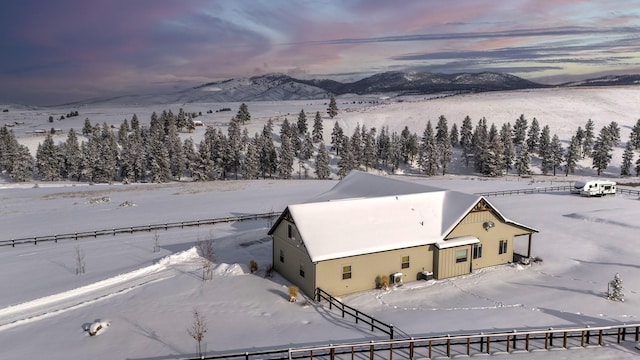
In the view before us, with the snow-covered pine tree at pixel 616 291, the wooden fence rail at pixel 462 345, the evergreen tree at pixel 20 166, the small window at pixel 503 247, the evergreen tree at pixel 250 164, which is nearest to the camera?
the wooden fence rail at pixel 462 345

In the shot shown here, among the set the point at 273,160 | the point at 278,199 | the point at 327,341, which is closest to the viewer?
the point at 327,341

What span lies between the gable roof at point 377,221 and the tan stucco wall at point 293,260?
2.12 ft

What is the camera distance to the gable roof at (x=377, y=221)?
2630 cm

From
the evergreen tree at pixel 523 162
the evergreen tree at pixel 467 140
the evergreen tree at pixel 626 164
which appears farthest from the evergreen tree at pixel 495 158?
the evergreen tree at pixel 626 164

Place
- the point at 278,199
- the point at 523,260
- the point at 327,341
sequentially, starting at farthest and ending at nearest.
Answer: the point at 278,199 < the point at 523,260 < the point at 327,341

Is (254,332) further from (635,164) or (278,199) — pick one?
(635,164)

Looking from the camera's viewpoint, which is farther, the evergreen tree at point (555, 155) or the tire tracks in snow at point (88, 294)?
the evergreen tree at point (555, 155)

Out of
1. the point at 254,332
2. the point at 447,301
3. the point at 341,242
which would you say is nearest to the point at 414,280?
the point at 447,301

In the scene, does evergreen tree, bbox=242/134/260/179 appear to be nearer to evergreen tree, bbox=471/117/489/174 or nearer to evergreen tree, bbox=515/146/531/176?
evergreen tree, bbox=471/117/489/174

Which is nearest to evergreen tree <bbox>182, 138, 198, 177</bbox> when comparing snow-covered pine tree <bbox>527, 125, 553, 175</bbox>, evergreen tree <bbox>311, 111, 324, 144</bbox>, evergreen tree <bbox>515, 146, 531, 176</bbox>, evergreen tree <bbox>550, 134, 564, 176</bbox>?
evergreen tree <bbox>311, 111, 324, 144</bbox>

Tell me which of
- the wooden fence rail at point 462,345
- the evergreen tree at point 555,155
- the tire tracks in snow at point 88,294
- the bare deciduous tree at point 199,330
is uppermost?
the evergreen tree at point 555,155

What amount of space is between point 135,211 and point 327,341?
40810 mm

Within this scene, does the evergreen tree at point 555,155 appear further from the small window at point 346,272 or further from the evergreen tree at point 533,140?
the small window at point 346,272

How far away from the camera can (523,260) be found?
31.1m
